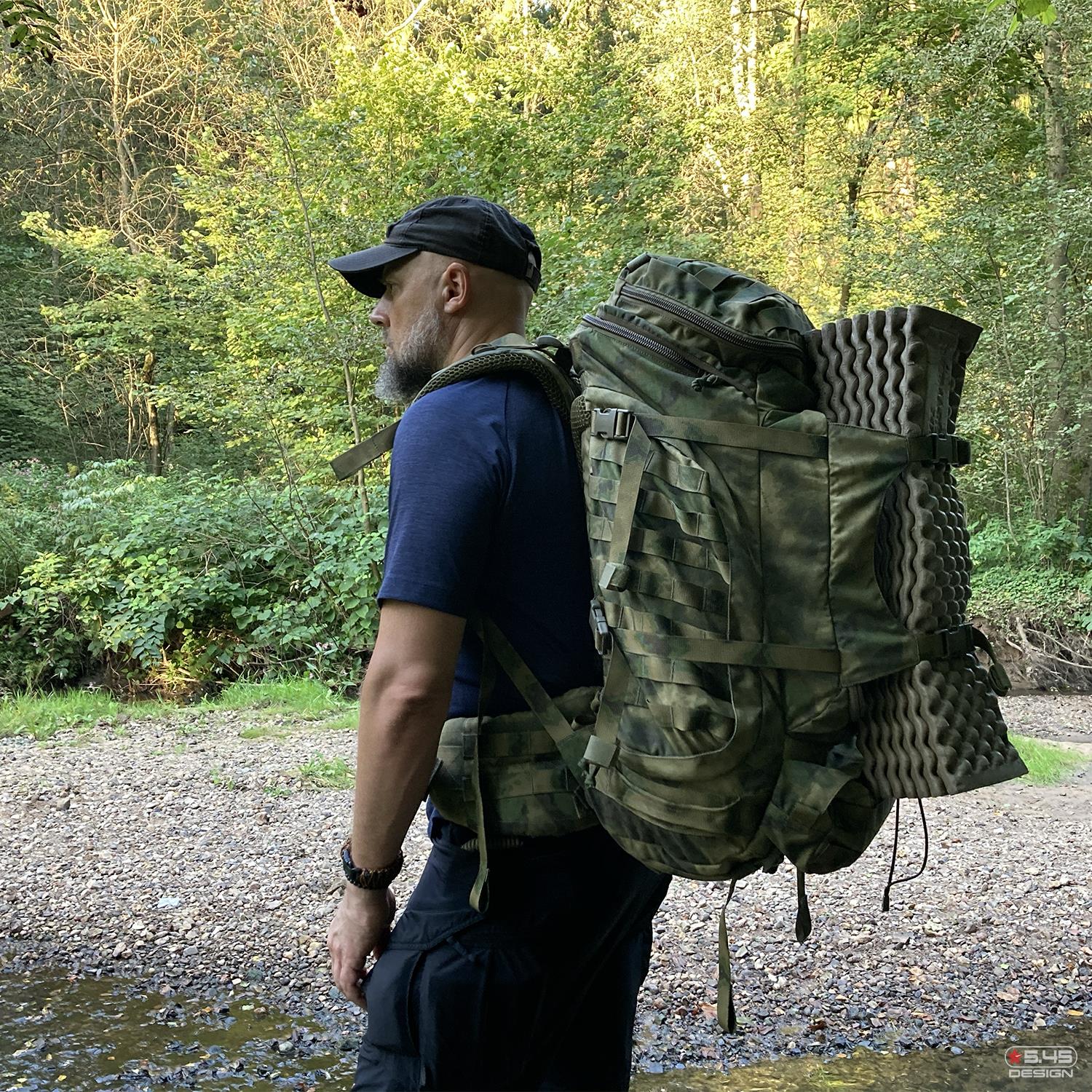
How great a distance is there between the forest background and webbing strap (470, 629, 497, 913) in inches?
86.8

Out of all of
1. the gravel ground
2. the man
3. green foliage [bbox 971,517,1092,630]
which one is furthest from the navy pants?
green foliage [bbox 971,517,1092,630]

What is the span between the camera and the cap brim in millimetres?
1945

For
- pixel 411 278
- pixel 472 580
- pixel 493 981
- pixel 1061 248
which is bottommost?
pixel 493 981

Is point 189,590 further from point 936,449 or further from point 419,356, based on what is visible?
point 936,449

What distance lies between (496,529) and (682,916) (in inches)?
126

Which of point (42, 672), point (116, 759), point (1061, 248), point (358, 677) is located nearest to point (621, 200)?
point (1061, 248)

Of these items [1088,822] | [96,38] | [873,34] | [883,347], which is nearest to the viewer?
[883,347]

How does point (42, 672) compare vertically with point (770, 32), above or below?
below

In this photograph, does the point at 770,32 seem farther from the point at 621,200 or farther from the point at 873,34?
the point at 621,200

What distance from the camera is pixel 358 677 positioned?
9359mm

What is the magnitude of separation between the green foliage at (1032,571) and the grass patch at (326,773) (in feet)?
26.4


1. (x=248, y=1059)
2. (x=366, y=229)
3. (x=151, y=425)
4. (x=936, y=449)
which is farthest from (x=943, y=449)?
(x=151, y=425)

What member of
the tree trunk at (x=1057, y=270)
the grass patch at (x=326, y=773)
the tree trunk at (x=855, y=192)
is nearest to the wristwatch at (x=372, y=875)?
the grass patch at (x=326, y=773)

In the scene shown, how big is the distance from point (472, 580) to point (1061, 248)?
1267 cm
